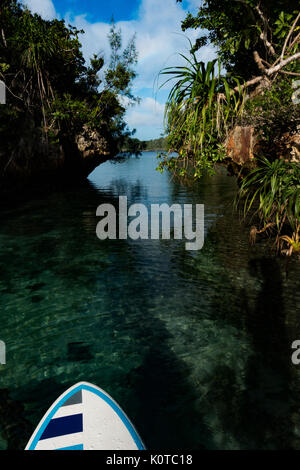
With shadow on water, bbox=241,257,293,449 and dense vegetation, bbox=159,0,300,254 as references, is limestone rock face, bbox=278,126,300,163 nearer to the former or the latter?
dense vegetation, bbox=159,0,300,254

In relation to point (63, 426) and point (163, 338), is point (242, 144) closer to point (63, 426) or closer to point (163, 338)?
point (163, 338)

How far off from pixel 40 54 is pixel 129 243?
482 inches

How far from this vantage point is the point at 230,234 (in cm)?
991

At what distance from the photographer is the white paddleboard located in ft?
7.77

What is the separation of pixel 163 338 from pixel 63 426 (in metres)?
2.24

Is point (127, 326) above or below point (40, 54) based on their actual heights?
below

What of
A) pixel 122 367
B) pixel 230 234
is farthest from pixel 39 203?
pixel 122 367

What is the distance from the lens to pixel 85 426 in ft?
8.08

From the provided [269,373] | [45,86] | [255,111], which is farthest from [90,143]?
[269,373]

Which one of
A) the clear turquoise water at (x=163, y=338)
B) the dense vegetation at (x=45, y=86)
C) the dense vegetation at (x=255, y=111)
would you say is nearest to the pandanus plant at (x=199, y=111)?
the dense vegetation at (x=255, y=111)

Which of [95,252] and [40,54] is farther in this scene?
[40,54]

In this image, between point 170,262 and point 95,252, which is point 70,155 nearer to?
point 95,252

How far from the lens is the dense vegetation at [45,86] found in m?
14.3

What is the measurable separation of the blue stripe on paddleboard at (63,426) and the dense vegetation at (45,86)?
13.2 meters
